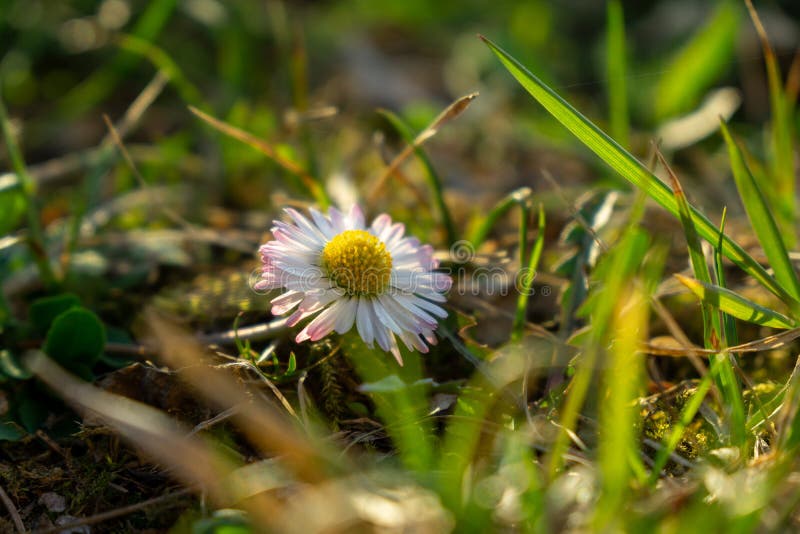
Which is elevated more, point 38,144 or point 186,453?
point 186,453

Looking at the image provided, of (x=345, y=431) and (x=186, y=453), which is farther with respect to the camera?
(x=345, y=431)

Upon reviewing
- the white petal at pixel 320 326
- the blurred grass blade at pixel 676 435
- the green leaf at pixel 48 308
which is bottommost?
the green leaf at pixel 48 308

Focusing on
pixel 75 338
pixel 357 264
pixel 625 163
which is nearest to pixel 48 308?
pixel 75 338

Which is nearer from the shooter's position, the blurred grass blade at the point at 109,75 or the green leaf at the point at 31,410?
the green leaf at the point at 31,410

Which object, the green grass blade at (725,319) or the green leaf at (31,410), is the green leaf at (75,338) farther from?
the green grass blade at (725,319)

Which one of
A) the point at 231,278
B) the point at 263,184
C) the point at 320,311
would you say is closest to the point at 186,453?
the point at 320,311

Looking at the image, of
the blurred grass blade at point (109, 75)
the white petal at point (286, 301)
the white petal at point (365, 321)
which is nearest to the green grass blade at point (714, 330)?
the white petal at point (365, 321)

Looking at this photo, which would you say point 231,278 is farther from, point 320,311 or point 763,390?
point 763,390
